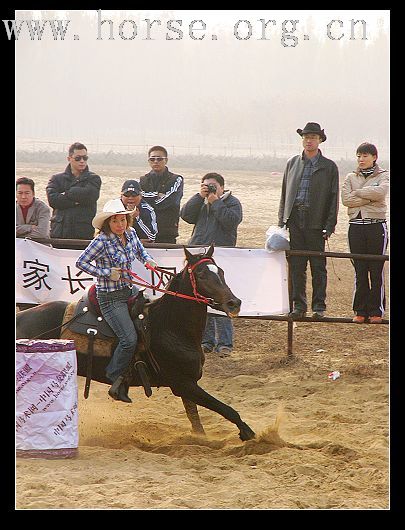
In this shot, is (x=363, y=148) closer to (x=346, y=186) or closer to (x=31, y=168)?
(x=346, y=186)

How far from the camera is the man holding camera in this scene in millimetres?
9016

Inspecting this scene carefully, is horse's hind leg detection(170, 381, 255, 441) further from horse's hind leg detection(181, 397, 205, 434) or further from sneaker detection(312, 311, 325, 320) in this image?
sneaker detection(312, 311, 325, 320)

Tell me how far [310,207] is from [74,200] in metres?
2.39

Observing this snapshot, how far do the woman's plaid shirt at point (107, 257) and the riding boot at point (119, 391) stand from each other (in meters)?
0.77

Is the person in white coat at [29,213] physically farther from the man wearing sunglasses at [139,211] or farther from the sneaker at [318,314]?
the sneaker at [318,314]

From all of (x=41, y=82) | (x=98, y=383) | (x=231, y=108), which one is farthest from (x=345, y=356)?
(x=231, y=108)

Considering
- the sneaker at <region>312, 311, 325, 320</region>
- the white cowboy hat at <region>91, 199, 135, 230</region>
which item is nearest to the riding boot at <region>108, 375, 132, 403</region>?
the white cowboy hat at <region>91, 199, 135, 230</region>

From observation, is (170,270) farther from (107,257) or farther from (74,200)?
(107,257)

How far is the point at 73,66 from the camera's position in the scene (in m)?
22.2

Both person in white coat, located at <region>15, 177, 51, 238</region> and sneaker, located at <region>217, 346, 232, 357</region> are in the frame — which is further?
sneaker, located at <region>217, 346, 232, 357</region>

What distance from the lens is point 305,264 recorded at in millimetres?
9531

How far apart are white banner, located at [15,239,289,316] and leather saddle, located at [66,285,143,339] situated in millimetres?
1028

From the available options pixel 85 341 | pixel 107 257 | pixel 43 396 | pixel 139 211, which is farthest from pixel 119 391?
pixel 139 211

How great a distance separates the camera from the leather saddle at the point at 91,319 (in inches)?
308
